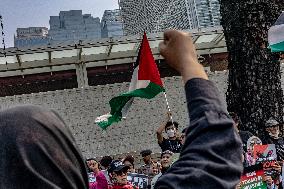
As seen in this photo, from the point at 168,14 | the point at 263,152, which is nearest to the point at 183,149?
the point at 263,152

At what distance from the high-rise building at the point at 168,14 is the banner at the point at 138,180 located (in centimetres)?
9224

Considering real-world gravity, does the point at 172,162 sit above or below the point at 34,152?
below

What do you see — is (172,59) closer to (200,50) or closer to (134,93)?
(134,93)

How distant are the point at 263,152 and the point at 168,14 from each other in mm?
109738

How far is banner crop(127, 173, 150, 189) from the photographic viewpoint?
22.1 feet

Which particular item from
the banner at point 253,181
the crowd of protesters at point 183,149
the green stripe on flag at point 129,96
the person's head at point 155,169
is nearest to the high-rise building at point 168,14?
the person's head at point 155,169

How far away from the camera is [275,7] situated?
8383mm

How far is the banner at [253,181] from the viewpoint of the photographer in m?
5.04

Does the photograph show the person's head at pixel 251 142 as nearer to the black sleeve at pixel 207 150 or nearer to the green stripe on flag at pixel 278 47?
the green stripe on flag at pixel 278 47

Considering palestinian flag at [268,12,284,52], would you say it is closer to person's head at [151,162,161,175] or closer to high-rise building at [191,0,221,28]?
person's head at [151,162,161,175]

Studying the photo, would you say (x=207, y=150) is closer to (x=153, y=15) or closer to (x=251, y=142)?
(x=251, y=142)

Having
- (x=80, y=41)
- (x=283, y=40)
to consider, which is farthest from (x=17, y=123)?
(x=80, y=41)

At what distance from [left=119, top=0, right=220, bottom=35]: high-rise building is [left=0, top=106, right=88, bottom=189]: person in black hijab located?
97838 millimetres

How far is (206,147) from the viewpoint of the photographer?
1.01m
